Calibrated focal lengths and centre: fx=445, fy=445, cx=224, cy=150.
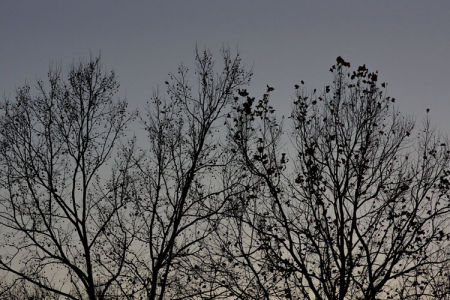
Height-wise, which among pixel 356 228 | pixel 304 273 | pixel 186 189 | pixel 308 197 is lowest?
pixel 304 273

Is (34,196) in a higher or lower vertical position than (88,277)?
higher

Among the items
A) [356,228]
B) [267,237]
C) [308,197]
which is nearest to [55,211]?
[267,237]

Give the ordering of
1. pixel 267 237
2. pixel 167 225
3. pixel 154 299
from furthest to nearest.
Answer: pixel 167 225 < pixel 154 299 < pixel 267 237

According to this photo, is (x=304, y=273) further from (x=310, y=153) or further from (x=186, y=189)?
(x=186, y=189)

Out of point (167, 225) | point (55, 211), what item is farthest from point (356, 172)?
point (55, 211)

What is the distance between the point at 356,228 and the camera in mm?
11180

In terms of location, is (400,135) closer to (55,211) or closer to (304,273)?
(304,273)

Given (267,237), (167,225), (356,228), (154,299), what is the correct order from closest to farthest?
1. (356,228)
2. (267,237)
3. (154,299)
4. (167,225)

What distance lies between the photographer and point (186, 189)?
14.5 meters

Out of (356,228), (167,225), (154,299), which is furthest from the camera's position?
(167,225)

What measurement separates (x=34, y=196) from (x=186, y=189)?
16.3 ft

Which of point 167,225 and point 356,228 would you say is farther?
point 167,225

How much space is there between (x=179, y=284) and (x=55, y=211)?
4.72m

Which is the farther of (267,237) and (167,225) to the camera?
(167,225)
